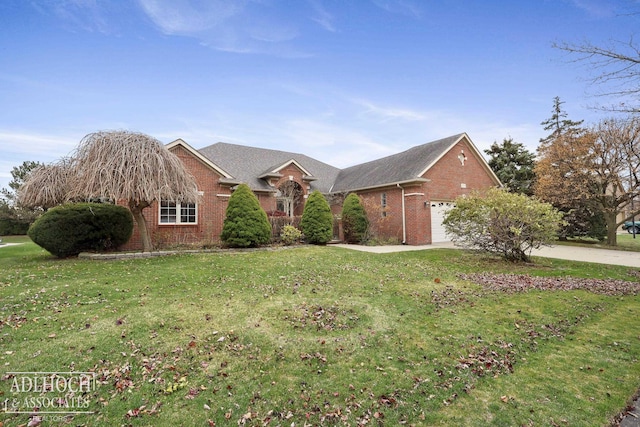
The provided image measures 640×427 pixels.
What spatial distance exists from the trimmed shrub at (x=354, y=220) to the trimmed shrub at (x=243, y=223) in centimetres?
536

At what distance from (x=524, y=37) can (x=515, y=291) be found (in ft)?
27.9

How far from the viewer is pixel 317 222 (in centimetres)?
1564

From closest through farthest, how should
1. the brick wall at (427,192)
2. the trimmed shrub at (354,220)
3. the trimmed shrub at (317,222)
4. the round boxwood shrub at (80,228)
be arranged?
the round boxwood shrub at (80,228), the trimmed shrub at (317,222), the brick wall at (427,192), the trimmed shrub at (354,220)

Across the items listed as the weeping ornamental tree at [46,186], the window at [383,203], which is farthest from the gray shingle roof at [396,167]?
the weeping ornamental tree at [46,186]

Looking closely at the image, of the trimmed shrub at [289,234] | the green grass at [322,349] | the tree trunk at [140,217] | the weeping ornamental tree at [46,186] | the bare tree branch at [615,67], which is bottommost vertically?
the green grass at [322,349]

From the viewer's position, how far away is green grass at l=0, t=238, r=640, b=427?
9.32 feet

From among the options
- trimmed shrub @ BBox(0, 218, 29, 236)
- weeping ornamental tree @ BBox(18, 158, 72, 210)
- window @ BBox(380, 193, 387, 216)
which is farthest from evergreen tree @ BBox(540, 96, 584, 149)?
trimmed shrub @ BBox(0, 218, 29, 236)

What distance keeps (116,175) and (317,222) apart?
895 centimetres

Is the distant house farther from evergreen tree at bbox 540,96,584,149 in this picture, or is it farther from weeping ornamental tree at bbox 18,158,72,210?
evergreen tree at bbox 540,96,584,149

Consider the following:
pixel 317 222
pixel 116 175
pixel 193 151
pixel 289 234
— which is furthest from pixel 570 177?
pixel 116 175

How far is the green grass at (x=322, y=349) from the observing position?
112 inches

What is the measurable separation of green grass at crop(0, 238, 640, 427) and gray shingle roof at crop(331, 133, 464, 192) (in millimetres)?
10984

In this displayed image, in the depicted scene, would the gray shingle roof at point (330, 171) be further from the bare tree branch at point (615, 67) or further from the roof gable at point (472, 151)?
the bare tree branch at point (615, 67)

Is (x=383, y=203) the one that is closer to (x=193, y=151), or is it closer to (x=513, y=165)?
(x=193, y=151)
